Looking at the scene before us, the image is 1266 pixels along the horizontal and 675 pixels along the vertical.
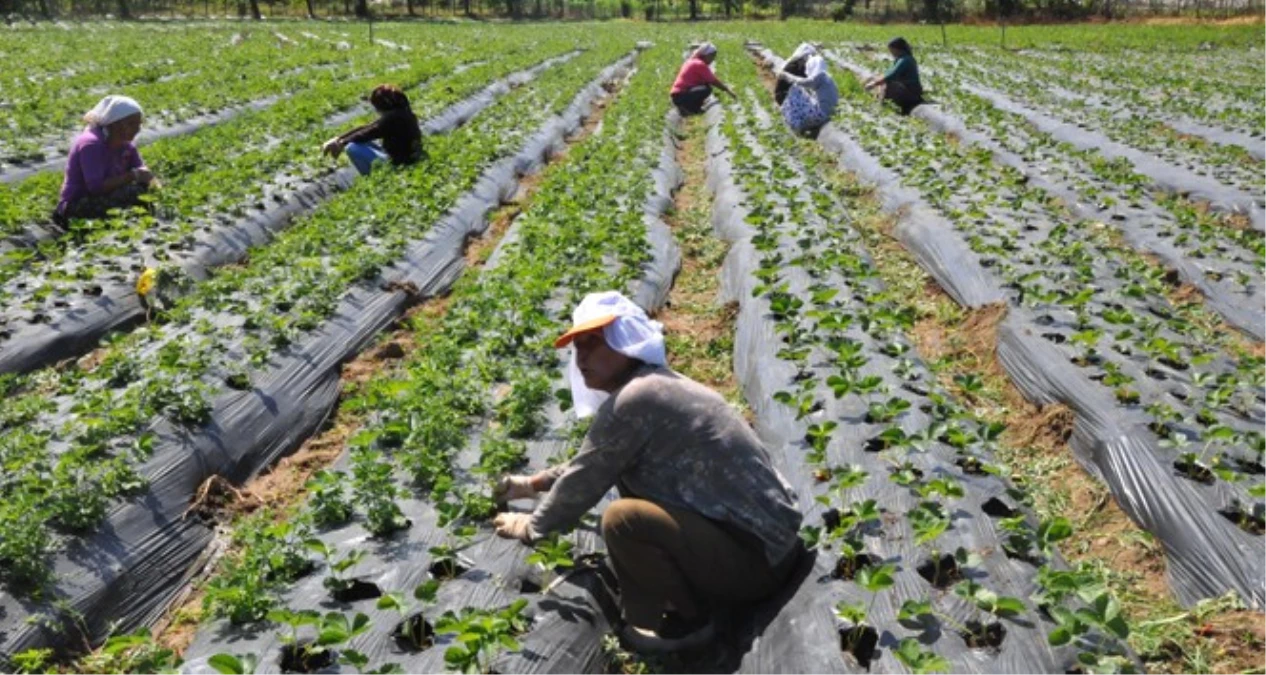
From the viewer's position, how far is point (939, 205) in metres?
9.71

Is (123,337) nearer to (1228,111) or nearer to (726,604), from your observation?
(726,604)

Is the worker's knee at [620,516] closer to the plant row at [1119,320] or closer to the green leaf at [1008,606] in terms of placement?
the green leaf at [1008,606]

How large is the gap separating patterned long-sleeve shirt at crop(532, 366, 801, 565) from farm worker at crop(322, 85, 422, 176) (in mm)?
7988

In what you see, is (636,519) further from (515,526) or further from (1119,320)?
(1119,320)

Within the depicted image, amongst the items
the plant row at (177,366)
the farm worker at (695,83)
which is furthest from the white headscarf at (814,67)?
the plant row at (177,366)

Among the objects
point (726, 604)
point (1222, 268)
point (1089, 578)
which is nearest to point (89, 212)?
point (726, 604)

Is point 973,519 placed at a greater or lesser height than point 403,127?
lesser

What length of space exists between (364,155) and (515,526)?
26.9 ft

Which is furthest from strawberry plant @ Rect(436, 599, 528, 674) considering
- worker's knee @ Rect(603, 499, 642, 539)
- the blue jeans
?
the blue jeans

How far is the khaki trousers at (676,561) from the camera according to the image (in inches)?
138

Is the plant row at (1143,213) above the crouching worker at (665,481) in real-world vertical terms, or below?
below

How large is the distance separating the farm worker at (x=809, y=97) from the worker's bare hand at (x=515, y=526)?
12094 millimetres

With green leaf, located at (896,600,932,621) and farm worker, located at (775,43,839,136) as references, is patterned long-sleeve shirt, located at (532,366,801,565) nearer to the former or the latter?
green leaf, located at (896,600,932,621)

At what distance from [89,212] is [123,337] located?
324 cm
